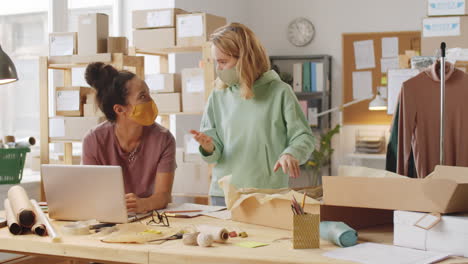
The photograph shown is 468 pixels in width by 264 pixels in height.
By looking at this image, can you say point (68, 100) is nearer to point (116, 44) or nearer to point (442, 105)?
point (116, 44)

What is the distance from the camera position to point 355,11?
684 centimetres

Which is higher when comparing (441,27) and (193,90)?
(441,27)

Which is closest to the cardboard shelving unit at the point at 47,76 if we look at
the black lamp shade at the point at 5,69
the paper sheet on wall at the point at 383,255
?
the black lamp shade at the point at 5,69

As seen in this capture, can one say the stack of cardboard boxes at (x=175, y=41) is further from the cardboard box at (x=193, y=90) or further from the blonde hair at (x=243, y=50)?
the blonde hair at (x=243, y=50)

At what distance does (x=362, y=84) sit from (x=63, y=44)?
3.67 m

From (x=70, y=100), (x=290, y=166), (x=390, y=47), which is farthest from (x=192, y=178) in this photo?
(x=390, y=47)

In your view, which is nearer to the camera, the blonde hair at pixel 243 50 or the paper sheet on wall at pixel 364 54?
the blonde hair at pixel 243 50

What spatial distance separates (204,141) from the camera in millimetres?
2465

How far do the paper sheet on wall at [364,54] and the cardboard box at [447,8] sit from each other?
3274 millimetres

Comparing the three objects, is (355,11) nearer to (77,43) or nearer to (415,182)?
(77,43)

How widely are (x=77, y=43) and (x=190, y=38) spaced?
0.73 meters

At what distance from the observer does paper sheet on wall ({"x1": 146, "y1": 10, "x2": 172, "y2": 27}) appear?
4356 millimetres

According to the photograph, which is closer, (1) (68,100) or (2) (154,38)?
(1) (68,100)

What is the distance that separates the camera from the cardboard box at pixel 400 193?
65.3 inches
